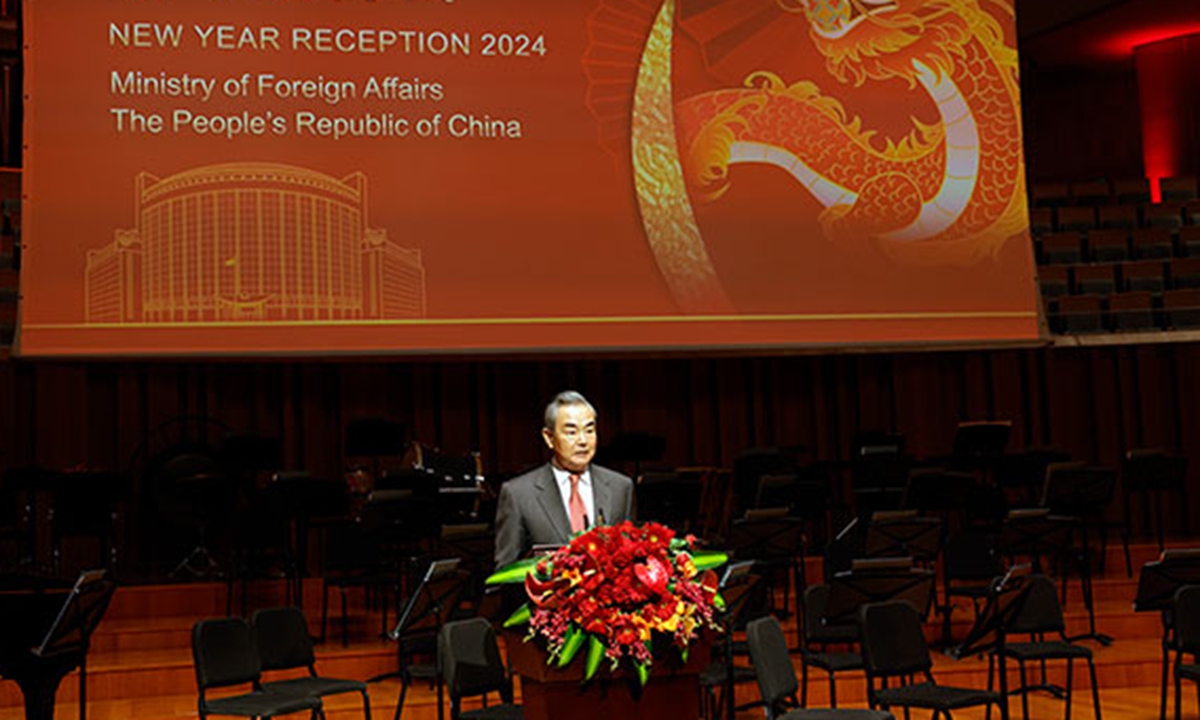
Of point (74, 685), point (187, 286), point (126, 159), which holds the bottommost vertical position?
point (74, 685)

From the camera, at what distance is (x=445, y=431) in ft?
41.8

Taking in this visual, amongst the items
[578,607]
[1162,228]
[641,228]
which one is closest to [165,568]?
[641,228]

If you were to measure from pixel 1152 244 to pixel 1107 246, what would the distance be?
393 mm

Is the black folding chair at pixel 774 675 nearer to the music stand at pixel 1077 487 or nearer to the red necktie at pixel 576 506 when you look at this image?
the red necktie at pixel 576 506

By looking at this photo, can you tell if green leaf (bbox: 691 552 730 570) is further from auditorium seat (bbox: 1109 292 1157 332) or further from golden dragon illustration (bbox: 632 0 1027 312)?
auditorium seat (bbox: 1109 292 1157 332)

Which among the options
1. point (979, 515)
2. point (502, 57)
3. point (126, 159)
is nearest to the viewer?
point (126, 159)

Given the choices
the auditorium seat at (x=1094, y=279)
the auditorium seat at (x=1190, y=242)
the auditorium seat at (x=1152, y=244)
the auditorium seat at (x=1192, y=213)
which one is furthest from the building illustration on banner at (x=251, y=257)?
the auditorium seat at (x=1192, y=213)

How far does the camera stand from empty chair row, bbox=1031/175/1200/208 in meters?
14.3

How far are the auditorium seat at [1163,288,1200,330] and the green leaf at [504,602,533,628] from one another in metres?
9.85

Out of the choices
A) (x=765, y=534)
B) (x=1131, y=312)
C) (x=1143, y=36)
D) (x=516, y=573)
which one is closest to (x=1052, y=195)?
(x=1131, y=312)

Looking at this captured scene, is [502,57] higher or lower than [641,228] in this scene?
higher

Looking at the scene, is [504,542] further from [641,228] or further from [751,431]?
[751,431]

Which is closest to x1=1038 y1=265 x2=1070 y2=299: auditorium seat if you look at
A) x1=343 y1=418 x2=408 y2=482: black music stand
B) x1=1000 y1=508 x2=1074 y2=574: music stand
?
x1=1000 y1=508 x2=1074 y2=574: music stand

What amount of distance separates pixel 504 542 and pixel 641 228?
4.96 meters
